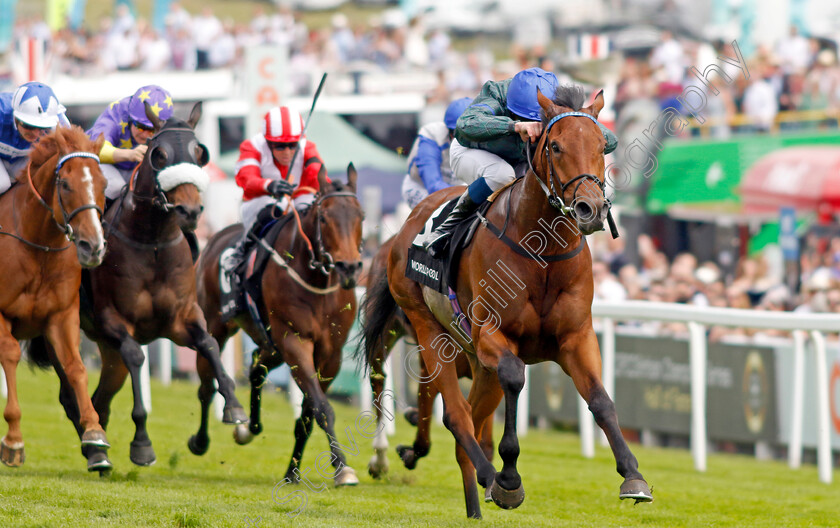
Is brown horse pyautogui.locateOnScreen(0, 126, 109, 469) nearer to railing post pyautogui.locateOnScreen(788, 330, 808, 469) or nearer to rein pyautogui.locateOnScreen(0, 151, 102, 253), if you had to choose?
rein pyautogui.locateOnScreen(0, 151, 102, 253)

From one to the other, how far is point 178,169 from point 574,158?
2.33 meters

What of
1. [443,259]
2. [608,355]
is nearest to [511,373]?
[443,259]

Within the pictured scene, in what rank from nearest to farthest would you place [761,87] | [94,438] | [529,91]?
[529,91]
[94,438]
[761,87]

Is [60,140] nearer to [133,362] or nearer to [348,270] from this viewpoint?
[133,362]

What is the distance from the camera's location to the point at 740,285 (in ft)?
35.2

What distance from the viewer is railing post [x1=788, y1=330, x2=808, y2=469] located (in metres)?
7.99

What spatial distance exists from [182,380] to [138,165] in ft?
22.3

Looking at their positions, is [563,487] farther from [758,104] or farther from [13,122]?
[758,104]

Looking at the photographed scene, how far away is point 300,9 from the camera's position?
35.3m

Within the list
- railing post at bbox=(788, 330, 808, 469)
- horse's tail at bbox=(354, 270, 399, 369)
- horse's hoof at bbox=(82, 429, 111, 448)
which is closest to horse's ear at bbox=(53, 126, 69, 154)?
horse's hoof at bbox=(82, 429, 111, 448)

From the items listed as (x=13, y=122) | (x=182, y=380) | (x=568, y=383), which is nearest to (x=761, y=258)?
(x=568, y=383)

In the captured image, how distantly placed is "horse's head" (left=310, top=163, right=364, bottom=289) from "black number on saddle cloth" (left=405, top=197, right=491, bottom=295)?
1.69ft

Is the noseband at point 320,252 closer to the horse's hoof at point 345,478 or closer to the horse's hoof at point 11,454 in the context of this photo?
the horse's hoof at point 345,478

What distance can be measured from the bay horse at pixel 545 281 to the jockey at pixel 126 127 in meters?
2.25
